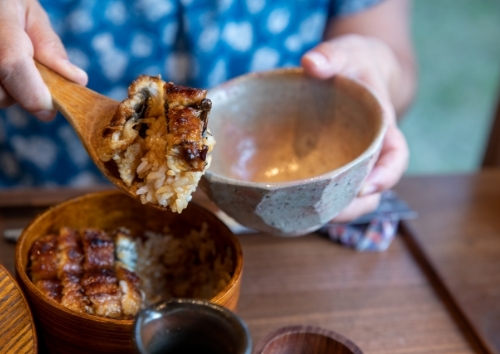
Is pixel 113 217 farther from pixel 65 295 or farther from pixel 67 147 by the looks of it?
pixel 67 147

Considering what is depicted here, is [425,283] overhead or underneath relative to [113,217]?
underneath

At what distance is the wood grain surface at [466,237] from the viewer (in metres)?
1.00

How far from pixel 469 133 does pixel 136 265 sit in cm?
293

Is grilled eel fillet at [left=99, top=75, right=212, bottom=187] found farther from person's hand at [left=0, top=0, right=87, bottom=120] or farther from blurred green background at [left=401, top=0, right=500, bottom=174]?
blurred green background at [left=401, top=0, right=500, bottom=174]

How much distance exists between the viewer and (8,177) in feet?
4.76

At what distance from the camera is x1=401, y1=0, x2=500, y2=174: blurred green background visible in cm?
314

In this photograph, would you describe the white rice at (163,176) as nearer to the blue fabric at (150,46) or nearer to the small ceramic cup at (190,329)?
the small ceramic cup at (190,329)

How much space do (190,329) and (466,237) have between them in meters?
0.82

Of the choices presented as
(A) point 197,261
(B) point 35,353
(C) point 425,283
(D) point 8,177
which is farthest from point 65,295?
(D) point 8,177

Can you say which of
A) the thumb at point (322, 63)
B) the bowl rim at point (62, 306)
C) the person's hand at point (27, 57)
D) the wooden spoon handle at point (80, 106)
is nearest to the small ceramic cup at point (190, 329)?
the bowl rim at point (62, 306)

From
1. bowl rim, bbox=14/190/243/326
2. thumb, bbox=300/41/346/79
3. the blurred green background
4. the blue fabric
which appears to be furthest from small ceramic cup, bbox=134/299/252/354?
the blurred green background

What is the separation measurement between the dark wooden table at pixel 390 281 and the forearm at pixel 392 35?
342 mm

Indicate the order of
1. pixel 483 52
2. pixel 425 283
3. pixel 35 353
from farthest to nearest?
pixel 483 52 < pixel 425 283 < pixel 35 353

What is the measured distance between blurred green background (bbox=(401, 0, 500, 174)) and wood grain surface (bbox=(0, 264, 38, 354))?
2482 millimetres
